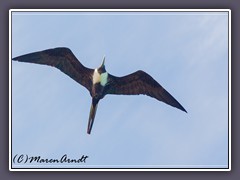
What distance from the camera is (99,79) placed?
7426 millimetres

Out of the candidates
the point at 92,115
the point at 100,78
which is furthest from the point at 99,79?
the point at 92,115

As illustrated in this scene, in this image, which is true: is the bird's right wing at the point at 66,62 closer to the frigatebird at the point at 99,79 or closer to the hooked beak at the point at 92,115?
the frigatebird at the point at 99,79

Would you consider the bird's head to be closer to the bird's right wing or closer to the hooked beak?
the bird's right wing

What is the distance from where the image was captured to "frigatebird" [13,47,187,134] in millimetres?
7195

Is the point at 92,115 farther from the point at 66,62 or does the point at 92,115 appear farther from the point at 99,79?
the point at 66,62

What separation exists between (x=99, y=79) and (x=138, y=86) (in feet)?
1.79

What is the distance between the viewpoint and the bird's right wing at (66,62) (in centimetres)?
716

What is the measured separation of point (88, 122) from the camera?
691 centimetres

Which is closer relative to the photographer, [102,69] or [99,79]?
[102,69]

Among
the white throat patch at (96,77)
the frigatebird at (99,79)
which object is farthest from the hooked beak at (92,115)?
the white throat patch at (96,77)

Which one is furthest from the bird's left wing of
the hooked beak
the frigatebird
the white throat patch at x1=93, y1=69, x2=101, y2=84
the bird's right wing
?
the hooked beak

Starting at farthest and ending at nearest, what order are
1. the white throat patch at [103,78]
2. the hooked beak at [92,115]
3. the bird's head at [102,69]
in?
the white throat patch at [103,78]
the bird's head at [102,69]
the hooked beak at [92,115]
